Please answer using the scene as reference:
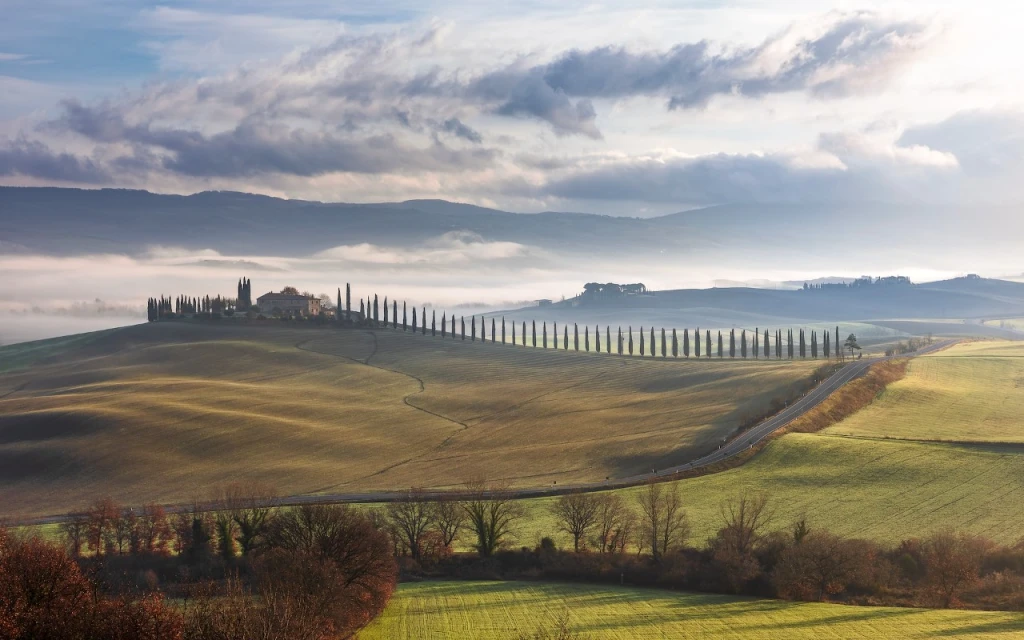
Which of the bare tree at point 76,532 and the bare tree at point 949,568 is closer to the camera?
the bare tree at point 949,568

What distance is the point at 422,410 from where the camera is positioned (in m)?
155

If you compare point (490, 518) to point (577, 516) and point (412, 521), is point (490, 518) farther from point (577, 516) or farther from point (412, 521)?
point (577, 516)

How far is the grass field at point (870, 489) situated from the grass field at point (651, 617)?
1380cm

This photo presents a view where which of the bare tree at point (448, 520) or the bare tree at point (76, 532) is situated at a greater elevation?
the bare tree at point (448, 520)

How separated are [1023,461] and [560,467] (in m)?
45.0

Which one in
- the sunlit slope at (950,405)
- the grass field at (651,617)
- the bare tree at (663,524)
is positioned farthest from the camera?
the sunlit slope at (950,405)

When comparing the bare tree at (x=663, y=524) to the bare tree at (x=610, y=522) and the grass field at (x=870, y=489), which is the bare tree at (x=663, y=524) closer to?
the grass field at (x=870, y=489)

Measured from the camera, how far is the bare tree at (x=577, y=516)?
268 feet

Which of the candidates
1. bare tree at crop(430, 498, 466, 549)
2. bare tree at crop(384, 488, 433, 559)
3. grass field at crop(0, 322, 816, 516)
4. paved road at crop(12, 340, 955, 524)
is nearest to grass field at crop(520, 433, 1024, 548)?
paved road at crop(12, 340, 955, 524)

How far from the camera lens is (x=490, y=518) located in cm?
8388

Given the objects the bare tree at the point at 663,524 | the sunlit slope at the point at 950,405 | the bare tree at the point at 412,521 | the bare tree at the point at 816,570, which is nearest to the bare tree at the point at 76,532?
the bare tree at the point at 412,521

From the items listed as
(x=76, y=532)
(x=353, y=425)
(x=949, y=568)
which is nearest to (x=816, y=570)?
(x=949, y=568)

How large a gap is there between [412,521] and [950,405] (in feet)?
276

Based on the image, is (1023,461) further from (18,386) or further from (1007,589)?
(18,386)
